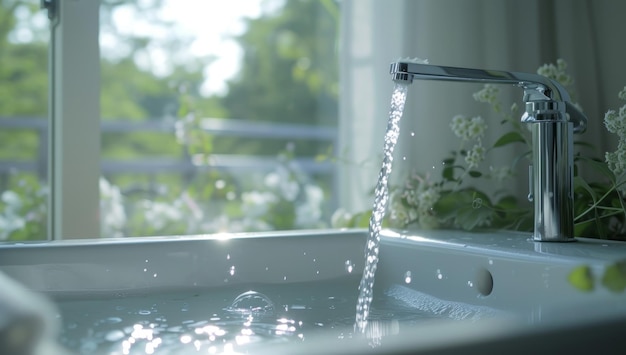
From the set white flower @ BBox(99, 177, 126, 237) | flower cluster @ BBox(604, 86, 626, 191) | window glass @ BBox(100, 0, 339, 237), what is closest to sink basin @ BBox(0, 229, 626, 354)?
flower cluster @ BBox(604, 86, 626, 191)

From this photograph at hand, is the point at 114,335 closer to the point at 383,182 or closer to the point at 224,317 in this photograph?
the point at 224,317

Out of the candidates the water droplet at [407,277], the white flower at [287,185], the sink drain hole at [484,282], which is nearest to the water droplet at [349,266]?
the water droplet at [407,277]

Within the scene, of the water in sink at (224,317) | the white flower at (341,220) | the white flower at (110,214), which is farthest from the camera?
the white flower at (110,214)

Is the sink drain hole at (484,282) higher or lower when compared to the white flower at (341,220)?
lower

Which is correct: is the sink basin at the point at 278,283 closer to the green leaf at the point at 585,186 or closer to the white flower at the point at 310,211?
the green leaf at the point at 585,186

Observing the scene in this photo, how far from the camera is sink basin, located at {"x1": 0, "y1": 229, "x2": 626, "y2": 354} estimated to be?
0.95 m

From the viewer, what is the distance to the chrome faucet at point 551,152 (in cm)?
117

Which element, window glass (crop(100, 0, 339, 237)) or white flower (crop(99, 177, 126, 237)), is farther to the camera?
window glass (crop(100, 0, 339, 237))

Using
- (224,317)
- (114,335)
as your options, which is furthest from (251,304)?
(114,335)

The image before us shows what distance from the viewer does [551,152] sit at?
46.6 inches

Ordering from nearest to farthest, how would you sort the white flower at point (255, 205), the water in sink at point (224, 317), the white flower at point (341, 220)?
the water in sink at point (224, 317)
the white flower at point (341, 220)
the white flower at point (255, 205)

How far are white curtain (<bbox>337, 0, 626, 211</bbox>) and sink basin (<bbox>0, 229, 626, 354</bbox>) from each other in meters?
0.35

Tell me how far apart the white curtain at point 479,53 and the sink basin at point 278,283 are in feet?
1.14

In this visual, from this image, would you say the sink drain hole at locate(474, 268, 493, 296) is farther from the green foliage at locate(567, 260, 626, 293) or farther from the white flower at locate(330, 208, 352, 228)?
the white flower at locate(330, 208, 352, 228)
